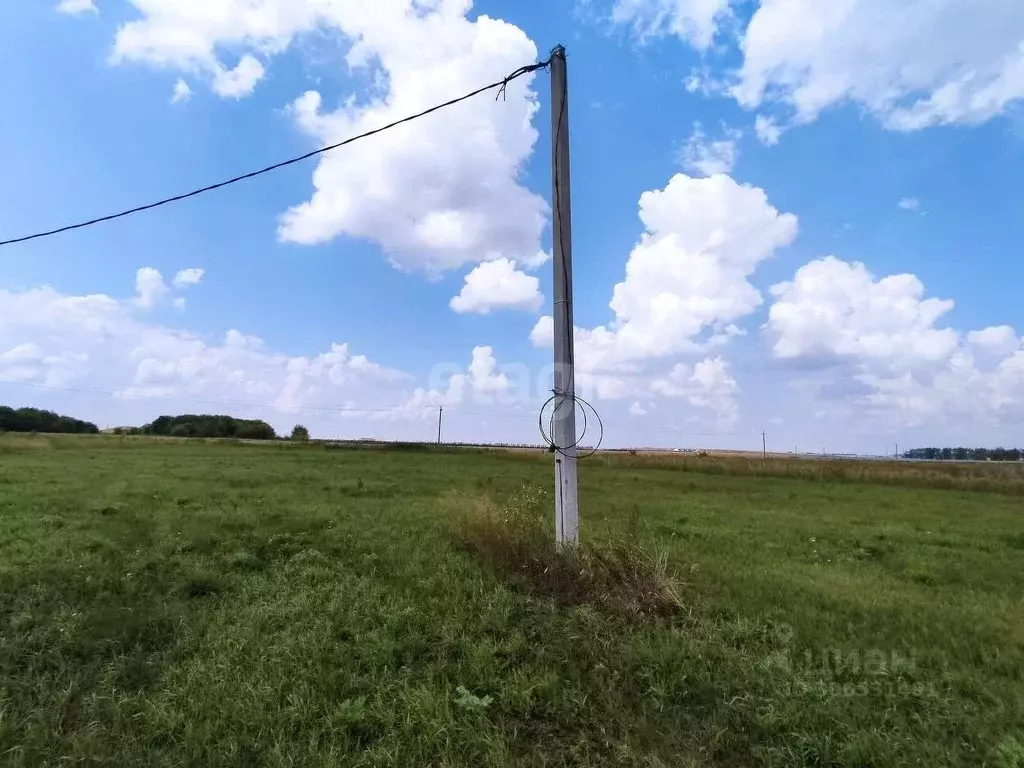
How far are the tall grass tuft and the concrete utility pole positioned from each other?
214 millimetres

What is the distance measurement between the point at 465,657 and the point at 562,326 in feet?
9.29

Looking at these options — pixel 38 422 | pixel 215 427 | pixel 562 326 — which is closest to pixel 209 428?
pixel 215 427

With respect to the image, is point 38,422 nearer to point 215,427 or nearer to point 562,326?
point 215,427

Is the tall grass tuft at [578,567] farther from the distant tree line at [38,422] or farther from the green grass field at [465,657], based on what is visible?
the distant tree line at [38,422]

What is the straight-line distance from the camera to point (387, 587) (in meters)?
4.75

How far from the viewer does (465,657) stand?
349cm

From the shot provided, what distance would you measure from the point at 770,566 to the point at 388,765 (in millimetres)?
4725

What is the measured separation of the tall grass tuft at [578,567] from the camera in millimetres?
4199

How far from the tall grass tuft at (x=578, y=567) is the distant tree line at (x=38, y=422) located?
61759mm

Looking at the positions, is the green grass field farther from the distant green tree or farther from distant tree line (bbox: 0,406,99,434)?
distant tree line (bbox: 0,406,99,434)

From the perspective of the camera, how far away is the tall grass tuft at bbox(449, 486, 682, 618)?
4.20m

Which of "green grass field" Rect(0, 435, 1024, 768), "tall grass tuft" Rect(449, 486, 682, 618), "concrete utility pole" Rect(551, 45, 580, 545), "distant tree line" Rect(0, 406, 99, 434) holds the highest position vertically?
"distant tree line" Rect(0, 406, 99, 434)

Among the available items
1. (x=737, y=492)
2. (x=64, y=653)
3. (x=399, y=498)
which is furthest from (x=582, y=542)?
(x=737, y=492)

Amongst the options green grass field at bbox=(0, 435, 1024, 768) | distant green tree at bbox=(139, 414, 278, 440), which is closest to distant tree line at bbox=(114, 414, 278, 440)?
distant green tree at bbox=(139, 414, 278, 440)
